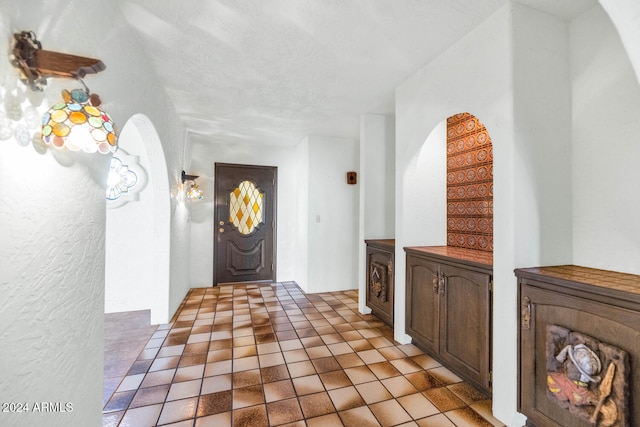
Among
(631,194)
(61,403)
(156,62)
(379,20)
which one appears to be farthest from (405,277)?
(156,62)

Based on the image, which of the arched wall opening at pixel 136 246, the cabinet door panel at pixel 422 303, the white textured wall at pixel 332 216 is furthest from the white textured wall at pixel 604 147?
the arched wall opening at pixel 136 246

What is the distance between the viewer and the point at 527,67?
1.63m

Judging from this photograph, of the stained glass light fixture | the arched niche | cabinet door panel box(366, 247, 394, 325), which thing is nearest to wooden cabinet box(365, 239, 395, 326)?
cabinet door panel box(366, 247, 394, 325)

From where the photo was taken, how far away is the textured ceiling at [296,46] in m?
1.65

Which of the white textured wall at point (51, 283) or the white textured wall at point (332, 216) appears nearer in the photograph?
the white textured wall at point (51, 283)

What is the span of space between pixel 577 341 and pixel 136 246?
158 inches

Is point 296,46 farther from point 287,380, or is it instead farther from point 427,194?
point 287,380

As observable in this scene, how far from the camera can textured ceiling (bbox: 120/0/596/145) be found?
1.65 metres

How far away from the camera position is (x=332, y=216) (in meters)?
4.44

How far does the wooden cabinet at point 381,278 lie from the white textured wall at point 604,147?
148 cm

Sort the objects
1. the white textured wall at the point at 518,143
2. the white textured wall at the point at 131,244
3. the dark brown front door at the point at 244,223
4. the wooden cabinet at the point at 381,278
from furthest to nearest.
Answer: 1. the dark brown front door at the point at 244,223
2. the white textured wall at the point at 131,244
3. the wooden cabinet at the point at 381,278
4. the white textured wall at the point at 518,143

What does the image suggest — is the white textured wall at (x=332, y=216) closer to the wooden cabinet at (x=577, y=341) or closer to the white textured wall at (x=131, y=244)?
the white textured wall at (x=131, y=244)

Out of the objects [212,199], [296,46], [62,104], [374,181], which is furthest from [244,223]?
[62,104]

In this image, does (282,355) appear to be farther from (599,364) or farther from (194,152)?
(194,152)
